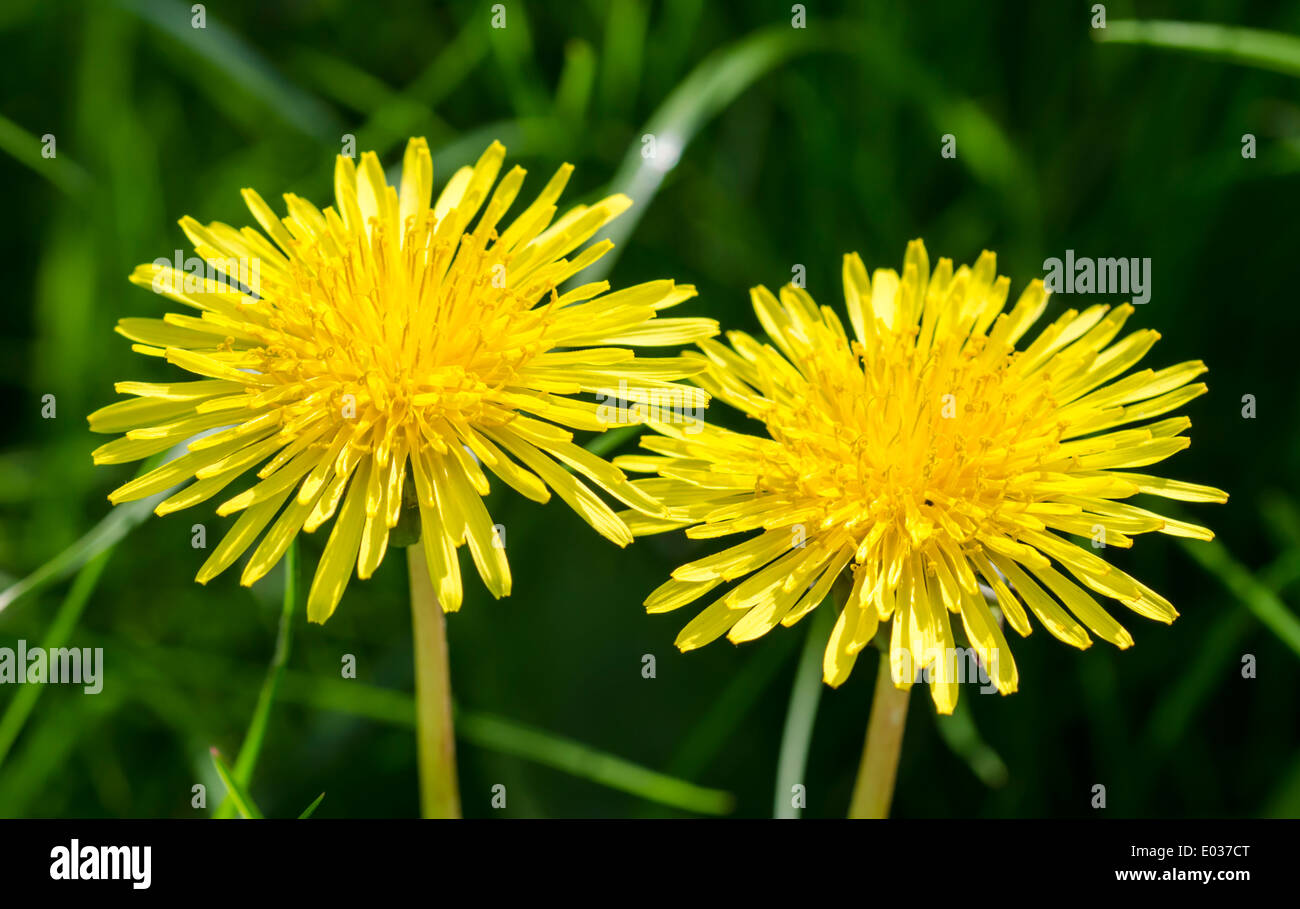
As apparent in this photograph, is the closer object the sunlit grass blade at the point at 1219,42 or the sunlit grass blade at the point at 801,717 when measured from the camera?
the sunlit grass blade at the point at 801,717

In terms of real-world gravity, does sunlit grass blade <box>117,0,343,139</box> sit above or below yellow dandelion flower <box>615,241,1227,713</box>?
above

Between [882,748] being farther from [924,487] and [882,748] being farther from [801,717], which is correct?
[924,487]

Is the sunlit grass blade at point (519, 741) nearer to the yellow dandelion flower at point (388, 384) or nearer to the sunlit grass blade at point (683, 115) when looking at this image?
the yellow dandelion flower at point (388, 384)
